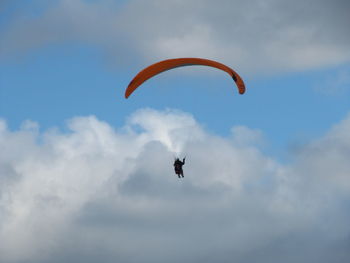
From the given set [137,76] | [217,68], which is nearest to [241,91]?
[217,68]

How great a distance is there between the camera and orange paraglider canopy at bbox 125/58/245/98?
7638 centimetres

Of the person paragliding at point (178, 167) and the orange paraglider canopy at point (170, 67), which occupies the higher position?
the orange paraglider canopy at point (170, 67)

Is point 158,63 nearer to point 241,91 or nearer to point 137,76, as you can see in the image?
point 137,76

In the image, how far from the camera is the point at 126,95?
78.2 metres

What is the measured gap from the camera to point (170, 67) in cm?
7825

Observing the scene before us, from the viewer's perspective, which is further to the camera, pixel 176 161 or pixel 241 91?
pixel 176 161

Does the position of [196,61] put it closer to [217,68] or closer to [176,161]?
[217,68]

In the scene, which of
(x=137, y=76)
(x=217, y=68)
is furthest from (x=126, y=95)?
(x=217, y=68)

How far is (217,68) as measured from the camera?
3041 inches

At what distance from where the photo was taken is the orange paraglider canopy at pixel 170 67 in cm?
7638

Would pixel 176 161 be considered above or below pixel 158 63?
below

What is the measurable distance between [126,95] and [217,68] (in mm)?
7605

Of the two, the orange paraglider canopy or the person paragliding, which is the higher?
the orange paraglider canopy

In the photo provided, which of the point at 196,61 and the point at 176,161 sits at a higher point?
the point at 196,61
